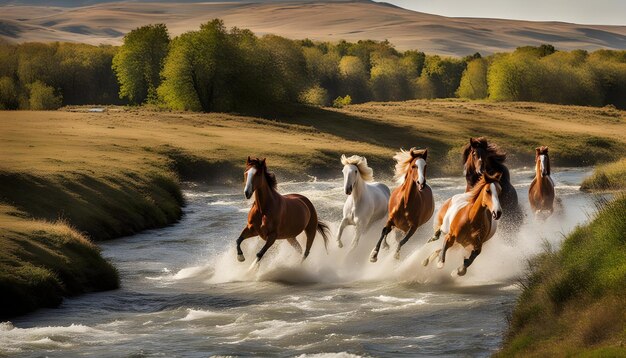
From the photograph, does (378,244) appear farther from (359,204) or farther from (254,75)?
(254,75)

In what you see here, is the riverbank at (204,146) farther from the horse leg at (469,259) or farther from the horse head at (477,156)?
the horse head at (477,156)

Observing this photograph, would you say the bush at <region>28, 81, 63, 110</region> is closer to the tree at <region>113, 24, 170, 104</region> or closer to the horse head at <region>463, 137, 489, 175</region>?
the tree at <region>113, 24, 170, 104</region>

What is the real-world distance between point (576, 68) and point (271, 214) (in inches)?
4820

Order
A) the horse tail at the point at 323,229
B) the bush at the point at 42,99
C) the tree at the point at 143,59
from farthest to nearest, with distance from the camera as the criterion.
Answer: the bush at the point at 42,99 < the tree at the point at 143,59 < the horse tail at the point at 323,229

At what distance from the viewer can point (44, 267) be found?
23.0 meters

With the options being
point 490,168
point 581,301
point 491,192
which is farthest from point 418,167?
point 581,301

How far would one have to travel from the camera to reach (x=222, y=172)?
57656mm

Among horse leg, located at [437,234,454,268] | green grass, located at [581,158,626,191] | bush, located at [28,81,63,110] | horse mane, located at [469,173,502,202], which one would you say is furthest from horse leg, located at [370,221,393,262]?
bush, located at [28,81,63,110]

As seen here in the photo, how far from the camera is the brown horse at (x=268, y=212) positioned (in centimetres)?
2348

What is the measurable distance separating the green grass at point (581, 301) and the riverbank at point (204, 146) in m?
11.5

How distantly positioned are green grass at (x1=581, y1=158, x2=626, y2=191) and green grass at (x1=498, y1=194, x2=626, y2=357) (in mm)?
30869

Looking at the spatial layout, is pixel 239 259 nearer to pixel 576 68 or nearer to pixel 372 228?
pixel 372 228

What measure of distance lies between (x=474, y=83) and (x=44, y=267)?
13578cm

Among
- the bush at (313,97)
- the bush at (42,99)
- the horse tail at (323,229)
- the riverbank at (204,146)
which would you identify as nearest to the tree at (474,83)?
the riverbank at (204,146)
